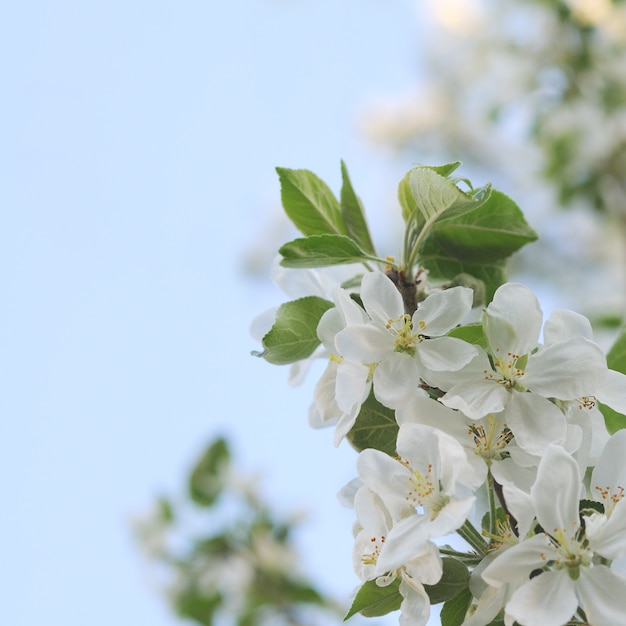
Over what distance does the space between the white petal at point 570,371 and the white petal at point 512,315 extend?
0.10 ft

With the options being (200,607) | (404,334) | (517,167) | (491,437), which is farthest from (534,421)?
(517,167)

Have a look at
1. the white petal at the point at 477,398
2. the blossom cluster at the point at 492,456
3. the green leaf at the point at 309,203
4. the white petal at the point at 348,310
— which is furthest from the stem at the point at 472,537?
the green leaf at the point at 309,203

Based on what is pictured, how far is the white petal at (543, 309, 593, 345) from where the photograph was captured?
0.81 meters

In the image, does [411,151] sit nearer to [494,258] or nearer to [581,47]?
[581,47]

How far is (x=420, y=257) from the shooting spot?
39.9 inches

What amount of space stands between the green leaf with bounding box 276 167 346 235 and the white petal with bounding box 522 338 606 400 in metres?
0.35

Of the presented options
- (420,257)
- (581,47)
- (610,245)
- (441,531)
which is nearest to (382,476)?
(441,531)

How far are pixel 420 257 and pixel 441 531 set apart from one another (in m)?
0.41

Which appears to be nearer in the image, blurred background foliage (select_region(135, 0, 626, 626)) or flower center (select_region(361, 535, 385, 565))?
flower center (select_region(361, 535, 385, 565))

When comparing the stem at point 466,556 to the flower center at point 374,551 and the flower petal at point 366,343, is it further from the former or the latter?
the flower petal at point 366,343

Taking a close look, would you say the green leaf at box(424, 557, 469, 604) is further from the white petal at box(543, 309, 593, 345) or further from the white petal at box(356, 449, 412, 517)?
the white petal at box(543, 309, 593, 345)

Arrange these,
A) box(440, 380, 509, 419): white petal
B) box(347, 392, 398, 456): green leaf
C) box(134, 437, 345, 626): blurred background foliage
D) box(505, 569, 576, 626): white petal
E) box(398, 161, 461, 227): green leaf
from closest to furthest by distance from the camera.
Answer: box(505, 569, 576, 626): white petal < box(440, 380, 509, 419): white petal < box(347, 392, 398, 456): green leaf < box(398, 161, 461, 227): green leaf < box(134, 437, 345, 626): blurred background foliage

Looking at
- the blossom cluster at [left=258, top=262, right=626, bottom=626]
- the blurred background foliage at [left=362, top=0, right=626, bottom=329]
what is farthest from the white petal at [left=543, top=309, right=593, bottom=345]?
the blurred background foliage at [left=362, top=0, right=626, bottom=329]

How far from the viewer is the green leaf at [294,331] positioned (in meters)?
0.89
